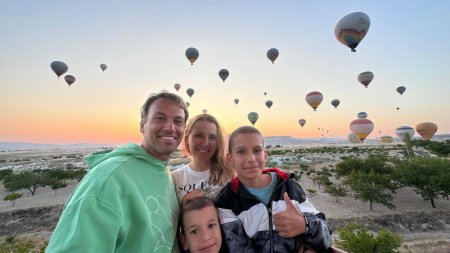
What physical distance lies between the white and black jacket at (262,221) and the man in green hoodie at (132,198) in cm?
56

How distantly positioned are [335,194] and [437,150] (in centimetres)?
3623

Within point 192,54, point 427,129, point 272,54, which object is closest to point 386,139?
point 427,129

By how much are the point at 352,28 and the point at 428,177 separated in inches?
611

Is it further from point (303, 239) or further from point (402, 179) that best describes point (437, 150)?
point (303, 239)

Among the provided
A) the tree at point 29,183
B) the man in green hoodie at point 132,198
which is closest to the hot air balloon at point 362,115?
the tree at point 29,183

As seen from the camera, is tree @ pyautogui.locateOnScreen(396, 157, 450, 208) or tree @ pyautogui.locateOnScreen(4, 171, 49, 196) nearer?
tree @ pyautogui.locateOnScreen(396, 157, 450, 208)

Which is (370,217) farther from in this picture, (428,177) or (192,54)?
(192,54)

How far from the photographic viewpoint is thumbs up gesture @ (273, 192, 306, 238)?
8.38 ft

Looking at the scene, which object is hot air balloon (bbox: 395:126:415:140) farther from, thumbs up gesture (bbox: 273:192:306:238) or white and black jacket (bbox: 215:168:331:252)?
thumbs up gesture (bbox: 273:192:306:238)

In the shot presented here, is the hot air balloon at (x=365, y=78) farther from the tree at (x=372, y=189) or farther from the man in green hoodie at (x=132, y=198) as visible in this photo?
the man in green hoodie at (x=132, y=198)

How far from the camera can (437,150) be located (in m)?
45.7

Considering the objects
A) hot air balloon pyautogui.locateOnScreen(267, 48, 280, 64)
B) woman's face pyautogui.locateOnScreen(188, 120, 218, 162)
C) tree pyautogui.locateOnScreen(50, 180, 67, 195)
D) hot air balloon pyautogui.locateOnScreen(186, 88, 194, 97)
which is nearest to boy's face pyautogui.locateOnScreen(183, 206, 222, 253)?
woman's face pyautogui.locateOnScreen(188, 120, 218, 162)

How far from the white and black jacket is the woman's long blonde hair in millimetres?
519

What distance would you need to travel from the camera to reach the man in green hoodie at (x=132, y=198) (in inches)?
62.2
